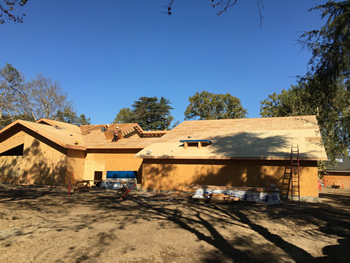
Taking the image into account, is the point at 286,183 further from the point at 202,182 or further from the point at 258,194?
the point at 202,182

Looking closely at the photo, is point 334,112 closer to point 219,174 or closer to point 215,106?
point 219,174

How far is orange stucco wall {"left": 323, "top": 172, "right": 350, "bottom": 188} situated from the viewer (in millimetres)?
34656

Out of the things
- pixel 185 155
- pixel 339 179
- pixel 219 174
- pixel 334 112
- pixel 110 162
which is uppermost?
pixel 334 112

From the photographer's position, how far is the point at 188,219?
10.2 m

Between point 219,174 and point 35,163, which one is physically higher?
point 35,163

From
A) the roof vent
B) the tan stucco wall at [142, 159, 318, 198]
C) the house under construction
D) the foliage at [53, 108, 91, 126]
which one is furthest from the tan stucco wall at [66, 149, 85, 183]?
the foliage at [53, 108, 91, 126]

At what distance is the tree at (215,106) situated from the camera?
54.5 metres

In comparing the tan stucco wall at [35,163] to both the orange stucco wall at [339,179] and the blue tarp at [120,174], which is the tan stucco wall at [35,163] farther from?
the orange stucco wall at [339,179]

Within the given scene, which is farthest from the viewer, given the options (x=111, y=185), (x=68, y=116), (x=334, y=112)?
(x=68, y=116)

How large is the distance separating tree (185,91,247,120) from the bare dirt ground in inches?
1717

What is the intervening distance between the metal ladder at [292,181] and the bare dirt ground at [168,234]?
3.36 meters

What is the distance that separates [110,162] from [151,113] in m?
35.2

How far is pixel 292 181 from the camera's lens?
1530 cm

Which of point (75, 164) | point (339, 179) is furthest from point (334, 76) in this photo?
point (339, 179)
